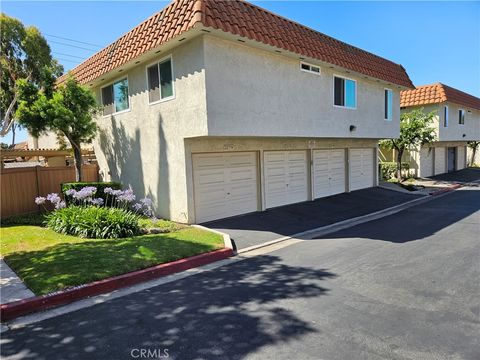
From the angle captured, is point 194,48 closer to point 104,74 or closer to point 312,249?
point 104,74

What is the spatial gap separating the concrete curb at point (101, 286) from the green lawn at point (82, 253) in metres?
0.19

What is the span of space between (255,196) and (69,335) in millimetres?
8559

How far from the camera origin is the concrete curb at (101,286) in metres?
4.68

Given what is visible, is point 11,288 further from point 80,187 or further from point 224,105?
point 224,105

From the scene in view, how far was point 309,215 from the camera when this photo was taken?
11797 mm

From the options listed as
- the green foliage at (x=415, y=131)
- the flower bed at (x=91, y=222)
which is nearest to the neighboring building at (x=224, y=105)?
the flower bed at (x=91, y=222)

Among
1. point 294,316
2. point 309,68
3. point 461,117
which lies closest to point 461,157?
point 461,117

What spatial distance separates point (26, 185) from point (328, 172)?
1271 cm

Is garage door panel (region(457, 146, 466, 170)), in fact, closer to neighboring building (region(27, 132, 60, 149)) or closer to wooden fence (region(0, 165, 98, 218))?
wooden fence (region(0, 165, 98, 218))

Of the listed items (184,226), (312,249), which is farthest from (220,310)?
(184,226)

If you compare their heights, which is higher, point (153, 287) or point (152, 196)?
point (152, 196)

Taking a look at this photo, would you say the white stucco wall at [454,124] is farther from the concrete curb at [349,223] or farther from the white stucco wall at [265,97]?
the white stucco wall at [265,97]

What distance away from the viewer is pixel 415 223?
408 inches

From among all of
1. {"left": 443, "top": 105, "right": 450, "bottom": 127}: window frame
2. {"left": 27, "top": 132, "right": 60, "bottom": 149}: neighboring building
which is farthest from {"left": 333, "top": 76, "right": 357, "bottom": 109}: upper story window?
{"left": 27, "top": 132, "right": 60, "bottom": 149}: neighboring building
